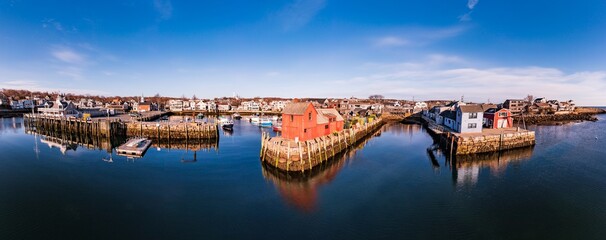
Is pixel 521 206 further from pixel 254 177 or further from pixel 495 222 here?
pixel 254 177

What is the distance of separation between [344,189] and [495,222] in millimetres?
10510

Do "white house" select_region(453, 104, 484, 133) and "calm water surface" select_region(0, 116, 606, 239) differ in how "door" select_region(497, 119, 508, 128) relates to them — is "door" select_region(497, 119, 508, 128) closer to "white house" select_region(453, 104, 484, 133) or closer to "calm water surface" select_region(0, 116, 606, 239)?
"white house" select_region(453, 104, 484, 133)

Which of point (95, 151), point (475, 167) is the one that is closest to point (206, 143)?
point (95, 151)

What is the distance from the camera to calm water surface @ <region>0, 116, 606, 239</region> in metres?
16.1

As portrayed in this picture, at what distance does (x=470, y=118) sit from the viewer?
43250 mm

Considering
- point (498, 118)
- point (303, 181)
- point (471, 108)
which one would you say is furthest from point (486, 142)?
point (303, 181)

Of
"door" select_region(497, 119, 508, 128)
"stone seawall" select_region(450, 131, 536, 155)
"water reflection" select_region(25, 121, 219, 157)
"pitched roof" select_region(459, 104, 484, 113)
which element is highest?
"pitched roof" select_region(459, 104, 484, 113)

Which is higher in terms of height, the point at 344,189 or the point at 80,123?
the point at 80,123

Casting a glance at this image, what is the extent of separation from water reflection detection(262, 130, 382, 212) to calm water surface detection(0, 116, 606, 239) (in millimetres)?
203

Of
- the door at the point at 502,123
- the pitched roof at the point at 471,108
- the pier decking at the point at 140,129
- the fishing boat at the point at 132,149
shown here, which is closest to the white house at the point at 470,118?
the pitched roof at the point at 471,108

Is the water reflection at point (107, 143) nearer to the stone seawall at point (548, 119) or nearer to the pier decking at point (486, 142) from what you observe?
the pier decking at point (486, 142)

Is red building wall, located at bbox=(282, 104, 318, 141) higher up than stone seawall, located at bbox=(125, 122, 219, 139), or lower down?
higher up

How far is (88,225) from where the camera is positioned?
53.2 feet

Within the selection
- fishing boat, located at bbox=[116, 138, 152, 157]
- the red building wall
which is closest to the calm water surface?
fishing boat, located at bbox=[116, 138, 152, 157]
